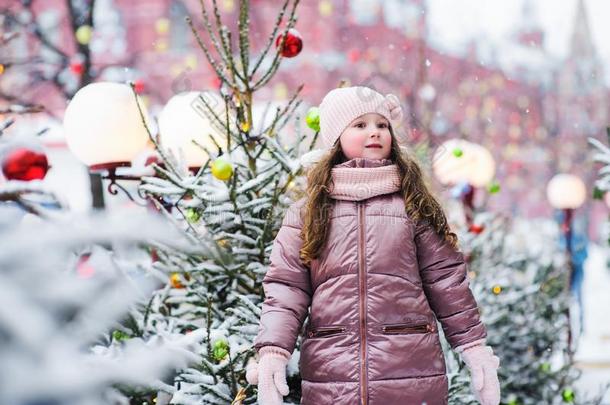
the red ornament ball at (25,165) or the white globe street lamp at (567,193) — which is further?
the white globe street lamp at (567,193)

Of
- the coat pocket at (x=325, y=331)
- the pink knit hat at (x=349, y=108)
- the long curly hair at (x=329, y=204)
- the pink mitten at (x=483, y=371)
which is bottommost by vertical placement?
the pink mitten at (x=483, y=371)

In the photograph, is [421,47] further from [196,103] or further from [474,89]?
[474,89]

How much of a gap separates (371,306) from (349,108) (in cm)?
73

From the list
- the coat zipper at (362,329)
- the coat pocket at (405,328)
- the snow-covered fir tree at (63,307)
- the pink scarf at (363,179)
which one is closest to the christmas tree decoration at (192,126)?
the pink scarf at (363,179)

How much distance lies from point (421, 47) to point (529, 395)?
16.5 ft

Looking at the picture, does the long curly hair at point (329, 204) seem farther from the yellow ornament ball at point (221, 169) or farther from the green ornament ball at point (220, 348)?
the green ornament ball at point (220, 348)

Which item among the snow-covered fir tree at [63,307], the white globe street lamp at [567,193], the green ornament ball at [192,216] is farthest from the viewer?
the white globe street lamp at [567,193]

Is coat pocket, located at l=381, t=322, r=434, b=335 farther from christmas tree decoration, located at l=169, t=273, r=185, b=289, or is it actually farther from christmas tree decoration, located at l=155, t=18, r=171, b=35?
christmas tree decoration, located at l=155, t=18, r=171, b=35

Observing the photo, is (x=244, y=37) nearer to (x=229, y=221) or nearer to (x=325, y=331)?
(x=229, y=221)

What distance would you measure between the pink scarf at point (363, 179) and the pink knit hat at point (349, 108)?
7.3 inches

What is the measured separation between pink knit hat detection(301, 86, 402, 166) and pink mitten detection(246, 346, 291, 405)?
0.74 m

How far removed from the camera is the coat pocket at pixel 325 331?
2436mm

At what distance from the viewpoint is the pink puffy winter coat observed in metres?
2.40

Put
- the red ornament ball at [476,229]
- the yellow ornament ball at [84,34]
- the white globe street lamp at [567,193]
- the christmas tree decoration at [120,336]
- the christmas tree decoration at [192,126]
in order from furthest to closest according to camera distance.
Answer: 1. the white globe street lamp at [567,193]
2. the yellow ornament ball at [84,34]
3. the red ornament ball at [476,229]
4. the christmas tree decoration at [192,126]
5. the christmas tree decoration at [120,336]
